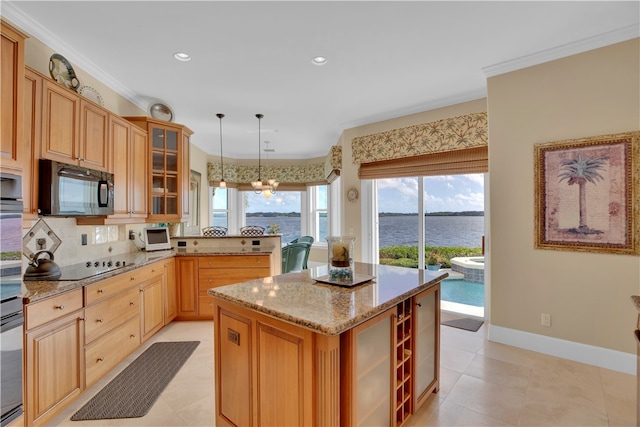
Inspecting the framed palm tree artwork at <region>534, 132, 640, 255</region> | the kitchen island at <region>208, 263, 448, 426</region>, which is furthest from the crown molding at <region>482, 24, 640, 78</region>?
the kitchen island at <region>208, 263, 448, 426</region>

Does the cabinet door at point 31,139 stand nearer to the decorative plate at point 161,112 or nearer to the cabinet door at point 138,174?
the cabinet door at point 138,174

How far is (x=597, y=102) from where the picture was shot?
8.73 ft

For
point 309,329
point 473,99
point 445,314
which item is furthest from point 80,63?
point 445,314

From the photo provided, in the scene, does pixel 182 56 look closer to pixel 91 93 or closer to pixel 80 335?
pixel 91 93

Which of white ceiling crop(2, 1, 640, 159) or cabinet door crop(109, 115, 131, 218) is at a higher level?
white ceiling crop(2, 1, 640, 159)

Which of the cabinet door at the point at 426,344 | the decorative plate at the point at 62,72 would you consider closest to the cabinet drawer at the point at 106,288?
the decorative plate at the point at 62,72

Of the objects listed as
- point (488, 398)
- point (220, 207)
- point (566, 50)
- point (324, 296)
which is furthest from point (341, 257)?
point (220, 207)

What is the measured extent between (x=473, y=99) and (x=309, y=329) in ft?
11.9

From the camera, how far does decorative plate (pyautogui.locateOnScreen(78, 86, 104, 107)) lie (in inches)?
111

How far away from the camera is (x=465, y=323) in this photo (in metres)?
3.77

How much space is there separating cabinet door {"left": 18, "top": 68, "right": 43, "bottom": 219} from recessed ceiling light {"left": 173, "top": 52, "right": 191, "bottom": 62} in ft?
3.45

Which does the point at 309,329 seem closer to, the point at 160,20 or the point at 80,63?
the point at 160,20

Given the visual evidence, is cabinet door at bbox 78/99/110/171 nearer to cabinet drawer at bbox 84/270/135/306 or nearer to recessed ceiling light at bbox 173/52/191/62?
recessed ceiling light at bbox 173/52/191/62

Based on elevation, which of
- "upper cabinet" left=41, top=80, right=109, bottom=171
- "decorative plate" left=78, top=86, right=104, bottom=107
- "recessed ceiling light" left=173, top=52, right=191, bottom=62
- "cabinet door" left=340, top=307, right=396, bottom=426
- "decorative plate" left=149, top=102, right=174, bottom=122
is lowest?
"cabinet door" left=340, top=307, right=396, bottom=426
